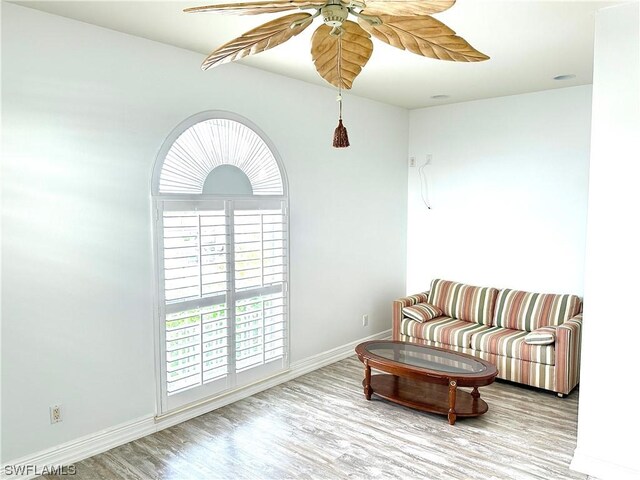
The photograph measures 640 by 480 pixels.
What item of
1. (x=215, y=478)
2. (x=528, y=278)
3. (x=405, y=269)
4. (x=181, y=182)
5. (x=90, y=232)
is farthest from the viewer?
(x=405, y=269)

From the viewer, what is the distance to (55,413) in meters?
2.99

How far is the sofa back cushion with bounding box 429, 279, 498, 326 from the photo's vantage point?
4.98m

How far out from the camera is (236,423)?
3.64 m

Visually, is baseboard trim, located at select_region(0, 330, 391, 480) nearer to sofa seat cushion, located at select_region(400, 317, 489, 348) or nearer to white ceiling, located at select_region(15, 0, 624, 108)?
sofa seat cushion, located at select_region(400, 317, 489, 348)

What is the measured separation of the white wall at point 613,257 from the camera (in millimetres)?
2701

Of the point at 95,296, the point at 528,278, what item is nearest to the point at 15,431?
the point at 95,296

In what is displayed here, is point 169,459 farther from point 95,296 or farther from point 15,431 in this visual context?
point 95,296

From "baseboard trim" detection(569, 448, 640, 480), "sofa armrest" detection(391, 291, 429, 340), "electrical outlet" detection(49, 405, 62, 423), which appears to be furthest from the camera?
"sofa armrest" detection(391, 291, 429, 340)

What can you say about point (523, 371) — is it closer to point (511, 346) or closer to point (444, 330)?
point (511, 346)

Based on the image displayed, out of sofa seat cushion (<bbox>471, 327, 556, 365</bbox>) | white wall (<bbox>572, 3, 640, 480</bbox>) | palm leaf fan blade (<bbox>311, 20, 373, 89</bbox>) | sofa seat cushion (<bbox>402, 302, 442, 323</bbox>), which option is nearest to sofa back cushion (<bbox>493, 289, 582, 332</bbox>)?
sofa seat cushion (<bbox>471, 327, 556, 365</bbox>)

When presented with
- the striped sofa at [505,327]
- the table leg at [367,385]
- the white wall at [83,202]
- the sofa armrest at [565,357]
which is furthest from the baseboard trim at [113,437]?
the sofa armrest at [565,357]

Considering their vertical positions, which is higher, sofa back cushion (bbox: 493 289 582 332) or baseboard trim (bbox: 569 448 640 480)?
sofa back cushion (bbox: 493 289 582 332)

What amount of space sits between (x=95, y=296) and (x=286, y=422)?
63.4 inches

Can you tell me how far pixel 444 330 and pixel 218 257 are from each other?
2283 mm
